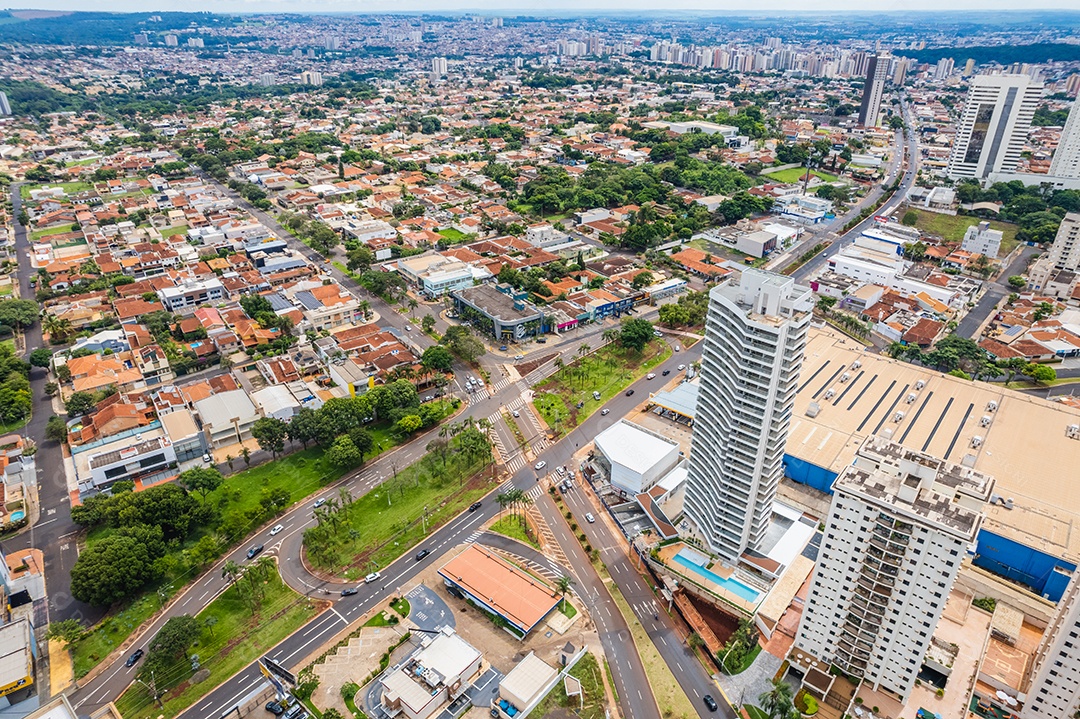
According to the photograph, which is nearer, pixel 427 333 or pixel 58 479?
pixel 58 479

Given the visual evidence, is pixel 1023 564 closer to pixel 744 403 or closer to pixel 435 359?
pixel 744 403

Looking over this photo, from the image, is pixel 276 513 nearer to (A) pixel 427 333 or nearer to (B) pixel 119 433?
(B) pixel 119 433

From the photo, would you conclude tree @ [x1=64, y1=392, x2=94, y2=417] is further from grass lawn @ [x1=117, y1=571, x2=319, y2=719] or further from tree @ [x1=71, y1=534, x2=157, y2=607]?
grass lawn @ [x1=117, y1=571, x2=319, y2=719]

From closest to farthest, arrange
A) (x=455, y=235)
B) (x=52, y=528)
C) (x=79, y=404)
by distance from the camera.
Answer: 1. (x=52, y=528)
2. (x=79, y=404)
3. (x=455, y=235)

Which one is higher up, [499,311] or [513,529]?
[499,311]

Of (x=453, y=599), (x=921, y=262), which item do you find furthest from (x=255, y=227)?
(x=921, y=262)

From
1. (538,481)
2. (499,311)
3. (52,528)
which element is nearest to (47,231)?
(52,528)
